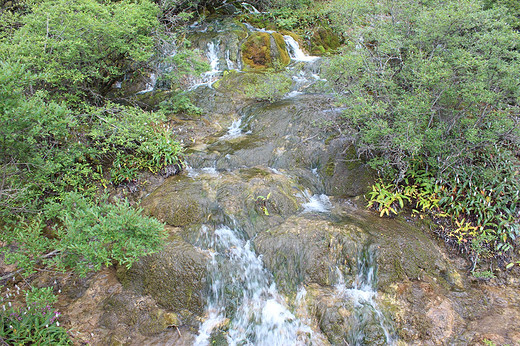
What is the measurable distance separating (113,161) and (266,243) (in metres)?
4.14

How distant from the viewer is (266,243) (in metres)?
5.06

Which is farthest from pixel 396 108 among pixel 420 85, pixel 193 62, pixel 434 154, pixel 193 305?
pixel 193 62

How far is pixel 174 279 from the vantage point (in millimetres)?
4715

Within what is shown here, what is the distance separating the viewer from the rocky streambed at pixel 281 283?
4.29 m

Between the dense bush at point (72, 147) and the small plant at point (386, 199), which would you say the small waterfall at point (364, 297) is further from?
the dense bush at point (72, 147)

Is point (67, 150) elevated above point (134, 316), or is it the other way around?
point (67, 150)

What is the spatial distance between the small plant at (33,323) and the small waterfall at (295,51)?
11966 millimetres

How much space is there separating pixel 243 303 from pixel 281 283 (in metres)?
0.72

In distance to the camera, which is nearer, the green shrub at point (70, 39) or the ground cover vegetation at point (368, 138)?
the ground cover vegetation at point (368, 138)

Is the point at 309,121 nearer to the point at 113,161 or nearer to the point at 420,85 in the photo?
the point at 420,85

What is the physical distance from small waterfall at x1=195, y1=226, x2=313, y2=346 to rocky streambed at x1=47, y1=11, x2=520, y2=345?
0.02m

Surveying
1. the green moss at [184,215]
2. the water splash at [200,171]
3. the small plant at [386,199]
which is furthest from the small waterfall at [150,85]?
the small plant at [386,199]

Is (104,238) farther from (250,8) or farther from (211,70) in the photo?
(250,8)

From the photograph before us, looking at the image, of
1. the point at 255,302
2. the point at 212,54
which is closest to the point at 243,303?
the point at 255,302
